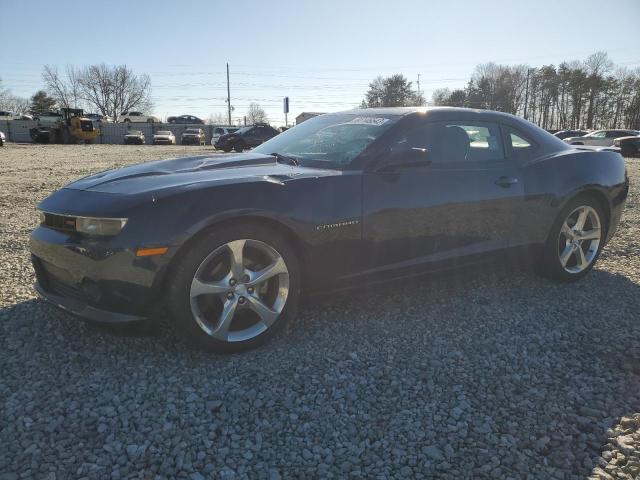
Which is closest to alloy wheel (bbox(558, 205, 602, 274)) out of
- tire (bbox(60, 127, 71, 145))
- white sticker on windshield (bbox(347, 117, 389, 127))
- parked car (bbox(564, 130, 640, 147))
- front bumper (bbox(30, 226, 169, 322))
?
white sticker on windshield (bbox(347, 117, 389, 127))

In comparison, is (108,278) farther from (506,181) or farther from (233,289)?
(506,181)

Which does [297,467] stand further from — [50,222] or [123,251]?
[50,222]

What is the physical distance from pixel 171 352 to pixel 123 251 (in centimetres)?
68

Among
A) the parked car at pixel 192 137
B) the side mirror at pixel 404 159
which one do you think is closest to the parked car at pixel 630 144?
the side mirror at pixel 404 159

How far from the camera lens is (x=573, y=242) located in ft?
13.4

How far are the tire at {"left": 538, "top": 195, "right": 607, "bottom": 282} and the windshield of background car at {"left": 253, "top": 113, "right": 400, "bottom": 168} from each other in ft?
5.67

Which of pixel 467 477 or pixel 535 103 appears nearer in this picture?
pixel 467 477

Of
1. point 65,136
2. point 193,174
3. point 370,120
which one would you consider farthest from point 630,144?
point 65,136

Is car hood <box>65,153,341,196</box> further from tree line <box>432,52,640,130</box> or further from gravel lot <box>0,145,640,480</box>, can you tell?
tree line <box>432,52,640,130</box>

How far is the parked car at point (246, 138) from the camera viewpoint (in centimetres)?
2344

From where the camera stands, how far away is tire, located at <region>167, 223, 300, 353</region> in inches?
98.5

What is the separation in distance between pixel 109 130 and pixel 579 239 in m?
50.5

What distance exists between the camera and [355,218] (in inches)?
115

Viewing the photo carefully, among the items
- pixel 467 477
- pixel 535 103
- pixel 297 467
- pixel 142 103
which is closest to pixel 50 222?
pixel 297 467
